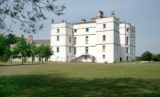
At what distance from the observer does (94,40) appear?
7388cm

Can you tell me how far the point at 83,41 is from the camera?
7638cm

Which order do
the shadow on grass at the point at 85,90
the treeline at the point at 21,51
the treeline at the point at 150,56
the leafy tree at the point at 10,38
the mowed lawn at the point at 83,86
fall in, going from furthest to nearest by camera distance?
the treeline at the point at 150,56 < the treeline at the point at 21,51 < the leafy tree at the point at 10,38 < the mowed lawn at the point at 83,86 < the shadow on grass at the point at 85,90

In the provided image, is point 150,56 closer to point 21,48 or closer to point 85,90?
point 21,48

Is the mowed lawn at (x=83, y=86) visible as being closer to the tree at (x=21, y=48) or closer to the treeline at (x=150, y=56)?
the tree at (x=21, y=48)

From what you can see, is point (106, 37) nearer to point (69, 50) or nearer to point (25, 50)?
point (69, 50)

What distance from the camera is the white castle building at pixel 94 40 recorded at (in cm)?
6862

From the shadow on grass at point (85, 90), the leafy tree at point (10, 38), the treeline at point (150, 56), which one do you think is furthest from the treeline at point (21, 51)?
the leafy tree at point (10, 38)

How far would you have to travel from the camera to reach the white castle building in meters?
68.6

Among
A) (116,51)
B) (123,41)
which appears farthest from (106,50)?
(123,41)

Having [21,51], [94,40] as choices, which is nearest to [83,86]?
[21,51]

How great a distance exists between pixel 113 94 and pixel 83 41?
6567 centimetres

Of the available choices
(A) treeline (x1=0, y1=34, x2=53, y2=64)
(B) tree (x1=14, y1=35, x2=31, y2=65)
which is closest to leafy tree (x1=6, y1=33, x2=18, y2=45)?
(A) treeline (x1=0, y1=34, x2=53, y2=64)

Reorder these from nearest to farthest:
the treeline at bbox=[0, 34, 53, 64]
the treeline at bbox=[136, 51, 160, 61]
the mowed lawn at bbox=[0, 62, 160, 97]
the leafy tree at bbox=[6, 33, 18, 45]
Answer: the mowed lawn at bbox=[0, 62, 160, 97], the leafy tree at bbox=[6, 33, 18, 45], the treeline at bbox=[0, 34, 53, 64], the treeline at bbox=[136, 51, 160, 61]

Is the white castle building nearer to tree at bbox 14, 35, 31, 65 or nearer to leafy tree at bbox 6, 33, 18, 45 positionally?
tree at bbox 14, 35, 31, 65
